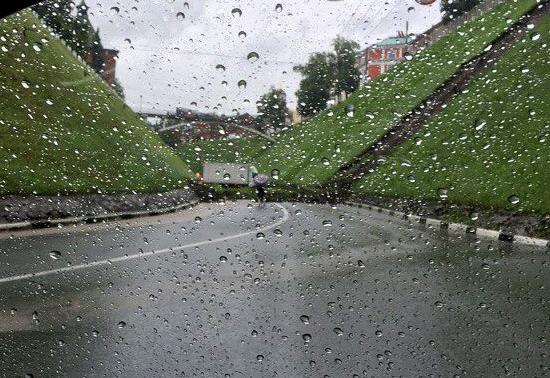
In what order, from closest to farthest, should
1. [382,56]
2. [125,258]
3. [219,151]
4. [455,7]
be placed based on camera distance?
[455,7]
[382,56]
[219,151]
[125,258]

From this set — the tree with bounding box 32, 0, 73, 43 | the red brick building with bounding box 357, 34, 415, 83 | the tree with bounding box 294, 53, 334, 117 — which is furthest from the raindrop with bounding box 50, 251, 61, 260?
the red brick building with bounding box 357, 34, 415, 83

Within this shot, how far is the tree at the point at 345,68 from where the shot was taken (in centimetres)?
253

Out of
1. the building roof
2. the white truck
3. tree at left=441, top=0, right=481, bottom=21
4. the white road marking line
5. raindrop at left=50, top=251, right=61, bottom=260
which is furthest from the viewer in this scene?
raindrop at left=50, top=251, right=61, bottom=260

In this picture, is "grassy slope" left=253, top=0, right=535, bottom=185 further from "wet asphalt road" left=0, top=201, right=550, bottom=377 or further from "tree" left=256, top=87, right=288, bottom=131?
"wet asphalt road" left=0, top=201, right=550, bottom=377

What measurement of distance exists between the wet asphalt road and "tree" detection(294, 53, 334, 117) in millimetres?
1140

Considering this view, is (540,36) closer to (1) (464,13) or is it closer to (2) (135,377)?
(1) (464,13)

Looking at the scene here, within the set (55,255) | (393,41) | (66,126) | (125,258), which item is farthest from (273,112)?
A: (55,255)

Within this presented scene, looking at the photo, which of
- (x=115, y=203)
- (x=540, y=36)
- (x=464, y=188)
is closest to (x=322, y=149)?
(x=540, y=36)

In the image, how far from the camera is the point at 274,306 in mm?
4957

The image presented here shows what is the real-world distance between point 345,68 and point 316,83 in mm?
158

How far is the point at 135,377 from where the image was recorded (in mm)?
3209

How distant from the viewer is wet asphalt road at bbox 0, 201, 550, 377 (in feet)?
11.6

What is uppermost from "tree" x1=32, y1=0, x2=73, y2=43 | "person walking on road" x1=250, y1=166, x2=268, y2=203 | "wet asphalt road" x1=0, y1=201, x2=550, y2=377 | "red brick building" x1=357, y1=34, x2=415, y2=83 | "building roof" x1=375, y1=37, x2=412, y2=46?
"tree" x1=32, y1=0, x2=73, y2=43

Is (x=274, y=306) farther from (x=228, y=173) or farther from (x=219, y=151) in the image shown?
(x=219, y=151)
